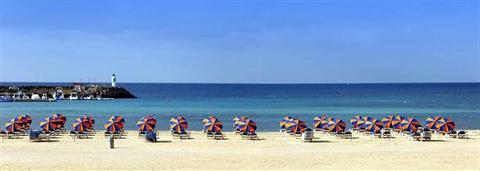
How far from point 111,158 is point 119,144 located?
5214 mm

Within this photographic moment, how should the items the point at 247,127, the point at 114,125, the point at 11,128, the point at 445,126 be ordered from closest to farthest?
the point at 11,128, the point at 247,127, the point at 114,125, the point at 445,126

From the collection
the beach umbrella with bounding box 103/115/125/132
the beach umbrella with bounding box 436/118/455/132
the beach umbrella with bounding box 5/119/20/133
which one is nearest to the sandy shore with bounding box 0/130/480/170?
the beach umbrella with bounding box 436/118/455/132

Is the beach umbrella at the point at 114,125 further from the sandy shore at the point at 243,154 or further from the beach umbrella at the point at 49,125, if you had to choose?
the beach umbrella at the point at 49,125

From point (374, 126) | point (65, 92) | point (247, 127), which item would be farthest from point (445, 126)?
point (65, 92)

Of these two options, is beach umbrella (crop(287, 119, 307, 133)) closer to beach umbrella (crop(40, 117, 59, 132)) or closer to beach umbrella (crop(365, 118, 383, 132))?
beach umbrella (crop(365, 118, 383, 132))

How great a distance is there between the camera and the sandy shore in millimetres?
19359

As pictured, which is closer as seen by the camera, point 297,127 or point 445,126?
point 297,127

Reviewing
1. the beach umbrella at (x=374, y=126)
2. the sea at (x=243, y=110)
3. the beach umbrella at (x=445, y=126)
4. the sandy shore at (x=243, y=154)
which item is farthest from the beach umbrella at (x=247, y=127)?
the beach umbrella at (x=445, y=126)

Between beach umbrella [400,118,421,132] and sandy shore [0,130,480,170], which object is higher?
beach umbrella [400,118,421,132]

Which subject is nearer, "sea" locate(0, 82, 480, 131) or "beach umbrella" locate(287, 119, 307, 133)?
"beach umbrella" locate(287, 119, 307, 133)

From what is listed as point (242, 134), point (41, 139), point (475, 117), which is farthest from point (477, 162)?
point (475, 117)

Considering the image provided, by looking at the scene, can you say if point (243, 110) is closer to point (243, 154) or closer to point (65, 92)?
point (243, 154)

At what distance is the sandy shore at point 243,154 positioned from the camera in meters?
19.4

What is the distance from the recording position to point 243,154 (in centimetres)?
2259
